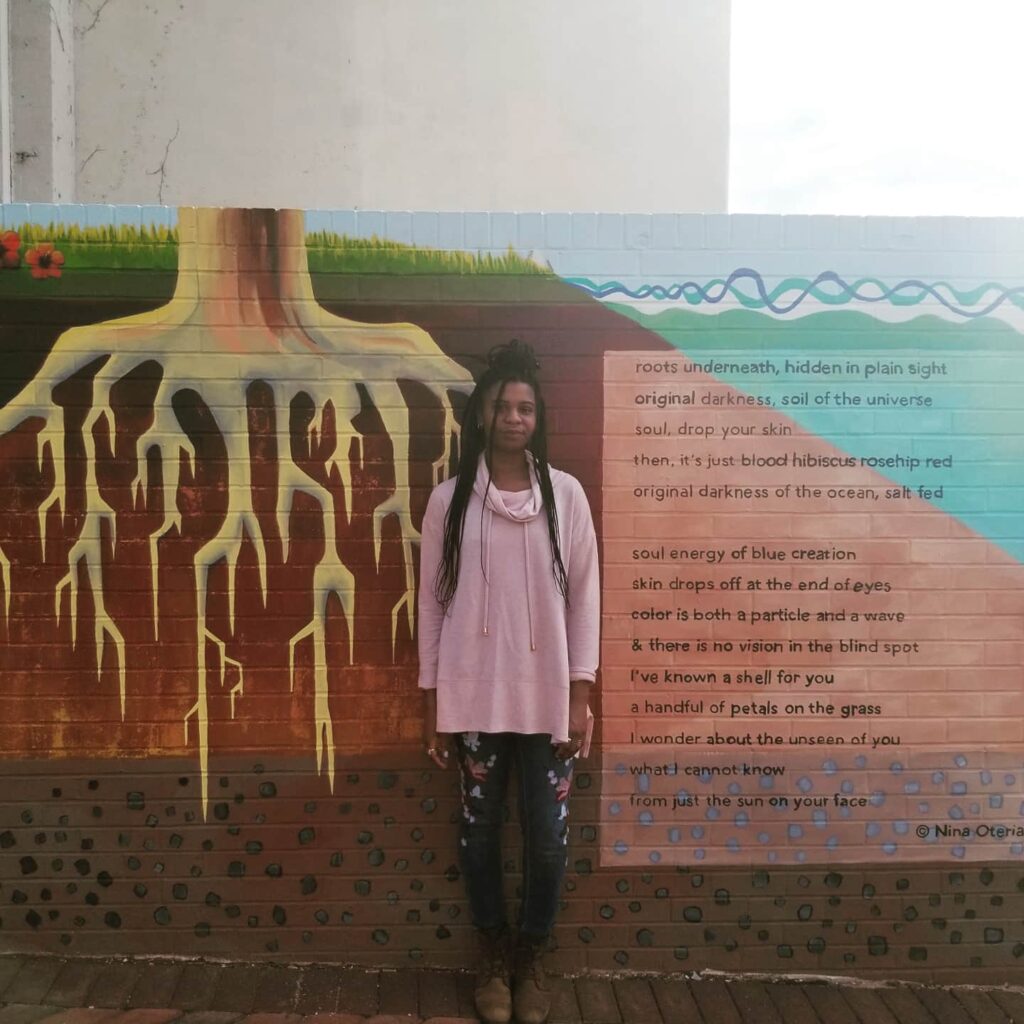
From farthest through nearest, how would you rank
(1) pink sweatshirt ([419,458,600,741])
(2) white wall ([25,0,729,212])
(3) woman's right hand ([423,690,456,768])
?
(2) white wall ([25,0,729,212]) → (3) woman's right hand ([423,690,456,768]) → (1) pink sweatshirt ([419,458,600,741])

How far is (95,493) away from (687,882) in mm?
2451

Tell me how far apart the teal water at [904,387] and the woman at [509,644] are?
0.65 m

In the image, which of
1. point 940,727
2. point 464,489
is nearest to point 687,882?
point 940,727

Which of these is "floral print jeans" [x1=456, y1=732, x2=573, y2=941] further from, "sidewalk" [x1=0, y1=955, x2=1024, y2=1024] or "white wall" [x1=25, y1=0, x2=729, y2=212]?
"white wall" [x1=25, y1=0, x2=729, y2=212]

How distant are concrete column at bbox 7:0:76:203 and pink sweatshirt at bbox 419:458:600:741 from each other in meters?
4.92

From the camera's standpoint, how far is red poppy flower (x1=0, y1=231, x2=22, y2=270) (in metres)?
2.89

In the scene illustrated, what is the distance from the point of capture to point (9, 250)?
9.48ft

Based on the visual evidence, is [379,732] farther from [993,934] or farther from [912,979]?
[993,934]

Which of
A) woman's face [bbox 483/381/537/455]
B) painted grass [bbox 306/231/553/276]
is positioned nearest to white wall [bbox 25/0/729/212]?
painted grass [bbox 306/231/553/276]

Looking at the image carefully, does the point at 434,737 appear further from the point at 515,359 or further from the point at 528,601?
the point at 515,359

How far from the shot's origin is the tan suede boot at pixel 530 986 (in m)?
2.72

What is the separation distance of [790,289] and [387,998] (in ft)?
8.98

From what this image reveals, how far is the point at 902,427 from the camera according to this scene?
9.74ft

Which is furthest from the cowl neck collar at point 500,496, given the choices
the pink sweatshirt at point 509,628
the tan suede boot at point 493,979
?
the tan suede boot at point 493,979
